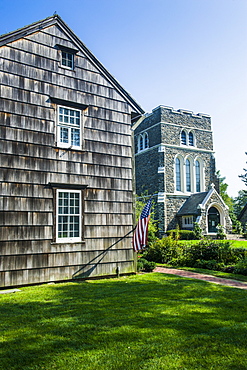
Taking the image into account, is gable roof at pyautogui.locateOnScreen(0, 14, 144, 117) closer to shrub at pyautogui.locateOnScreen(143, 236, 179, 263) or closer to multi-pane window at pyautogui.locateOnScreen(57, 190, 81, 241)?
multi-pane window at pyautogui.locateOnScreen(57, 190, 81, 241)

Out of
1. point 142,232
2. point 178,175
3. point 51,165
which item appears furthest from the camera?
point 178,175

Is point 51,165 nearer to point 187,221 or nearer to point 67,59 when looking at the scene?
point 67,59

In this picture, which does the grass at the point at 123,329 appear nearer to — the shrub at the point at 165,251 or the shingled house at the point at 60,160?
the shingled house at the point at 60,160

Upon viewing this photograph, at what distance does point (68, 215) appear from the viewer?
1028cm

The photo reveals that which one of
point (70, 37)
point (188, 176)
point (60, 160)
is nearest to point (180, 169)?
point (188, 176)

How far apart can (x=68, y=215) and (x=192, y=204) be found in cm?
2413

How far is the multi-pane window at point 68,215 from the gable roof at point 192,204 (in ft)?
73.2

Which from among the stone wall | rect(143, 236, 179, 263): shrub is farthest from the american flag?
the stone wall

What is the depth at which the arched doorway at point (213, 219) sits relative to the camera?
32419 millimetres

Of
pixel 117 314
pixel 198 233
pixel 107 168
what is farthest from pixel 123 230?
pixel 198 233

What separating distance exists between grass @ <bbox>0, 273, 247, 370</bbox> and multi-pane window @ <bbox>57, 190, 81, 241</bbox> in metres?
1.98

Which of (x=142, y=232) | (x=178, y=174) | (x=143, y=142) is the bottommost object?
(x=142, y=232)

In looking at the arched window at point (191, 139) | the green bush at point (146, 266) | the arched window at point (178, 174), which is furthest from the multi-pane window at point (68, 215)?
the arched window at point (191, 139)

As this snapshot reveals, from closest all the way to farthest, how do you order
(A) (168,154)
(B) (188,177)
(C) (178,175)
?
(A) (168,154)
(C) (178,175)
(B) (188,177)
